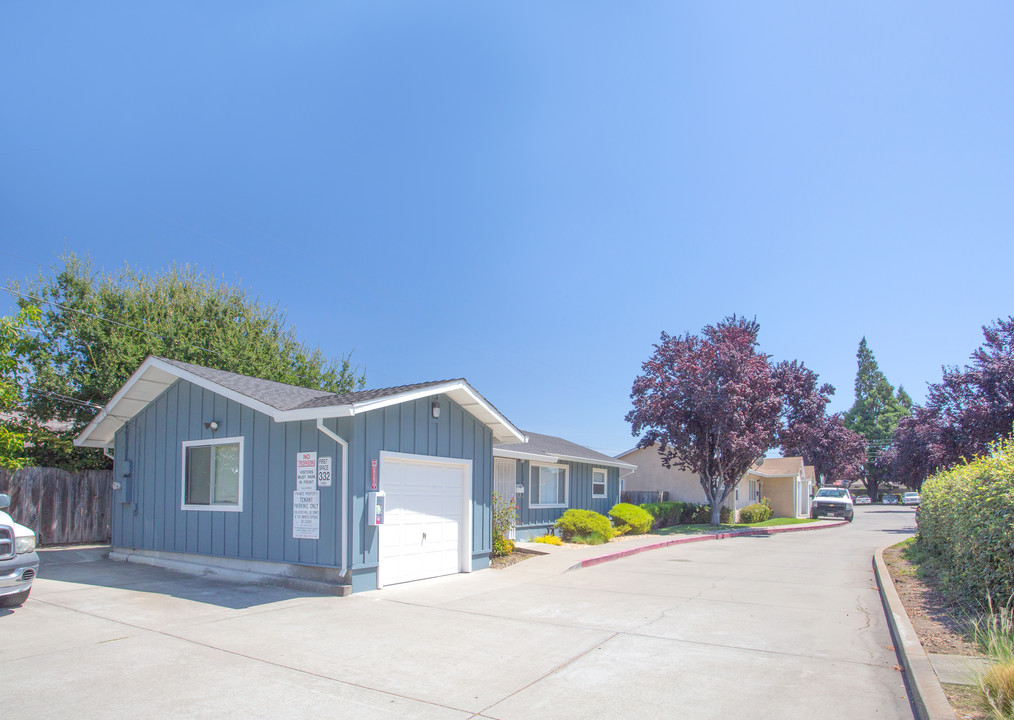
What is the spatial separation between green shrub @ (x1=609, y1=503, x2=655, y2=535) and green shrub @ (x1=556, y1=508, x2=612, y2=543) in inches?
126

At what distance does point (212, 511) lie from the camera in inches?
493

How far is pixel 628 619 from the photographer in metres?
9.08

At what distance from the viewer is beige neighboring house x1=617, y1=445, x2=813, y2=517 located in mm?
33781

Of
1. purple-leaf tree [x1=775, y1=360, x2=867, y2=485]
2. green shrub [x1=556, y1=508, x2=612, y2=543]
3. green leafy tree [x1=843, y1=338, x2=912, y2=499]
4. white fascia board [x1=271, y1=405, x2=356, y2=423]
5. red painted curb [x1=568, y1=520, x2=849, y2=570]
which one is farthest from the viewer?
green leafy tree [x1=843, y1=338, x2=912, y2=499]

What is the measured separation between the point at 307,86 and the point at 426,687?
1572 cm

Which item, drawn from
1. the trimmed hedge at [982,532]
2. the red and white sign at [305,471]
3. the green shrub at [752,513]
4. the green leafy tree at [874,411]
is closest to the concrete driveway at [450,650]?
the trimmed hedge at [982,532]

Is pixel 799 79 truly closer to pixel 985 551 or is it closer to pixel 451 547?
pixel 985 551

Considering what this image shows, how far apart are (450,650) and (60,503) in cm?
1300

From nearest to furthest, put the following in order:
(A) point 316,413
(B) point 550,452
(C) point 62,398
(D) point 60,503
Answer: (A) point 316,413 → (D) point 60,503 → (C) point 62,398 → (B) point 550,452

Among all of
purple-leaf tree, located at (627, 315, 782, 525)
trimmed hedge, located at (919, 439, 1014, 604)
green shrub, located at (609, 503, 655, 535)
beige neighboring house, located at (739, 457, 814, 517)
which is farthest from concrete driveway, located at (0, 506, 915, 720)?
beige neighboring house, located at (739, 457, 814, 517)

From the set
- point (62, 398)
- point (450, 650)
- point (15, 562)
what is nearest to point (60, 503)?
point (62, 398)

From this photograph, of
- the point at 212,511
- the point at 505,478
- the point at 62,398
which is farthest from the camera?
the point at 505,478

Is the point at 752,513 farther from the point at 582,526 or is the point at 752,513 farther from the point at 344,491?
the point at 344,491

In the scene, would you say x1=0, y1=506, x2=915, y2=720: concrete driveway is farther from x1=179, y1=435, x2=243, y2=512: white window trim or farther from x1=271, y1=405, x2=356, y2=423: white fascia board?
x1=271, y1=405, x2=356, y2=423: white fascia board
